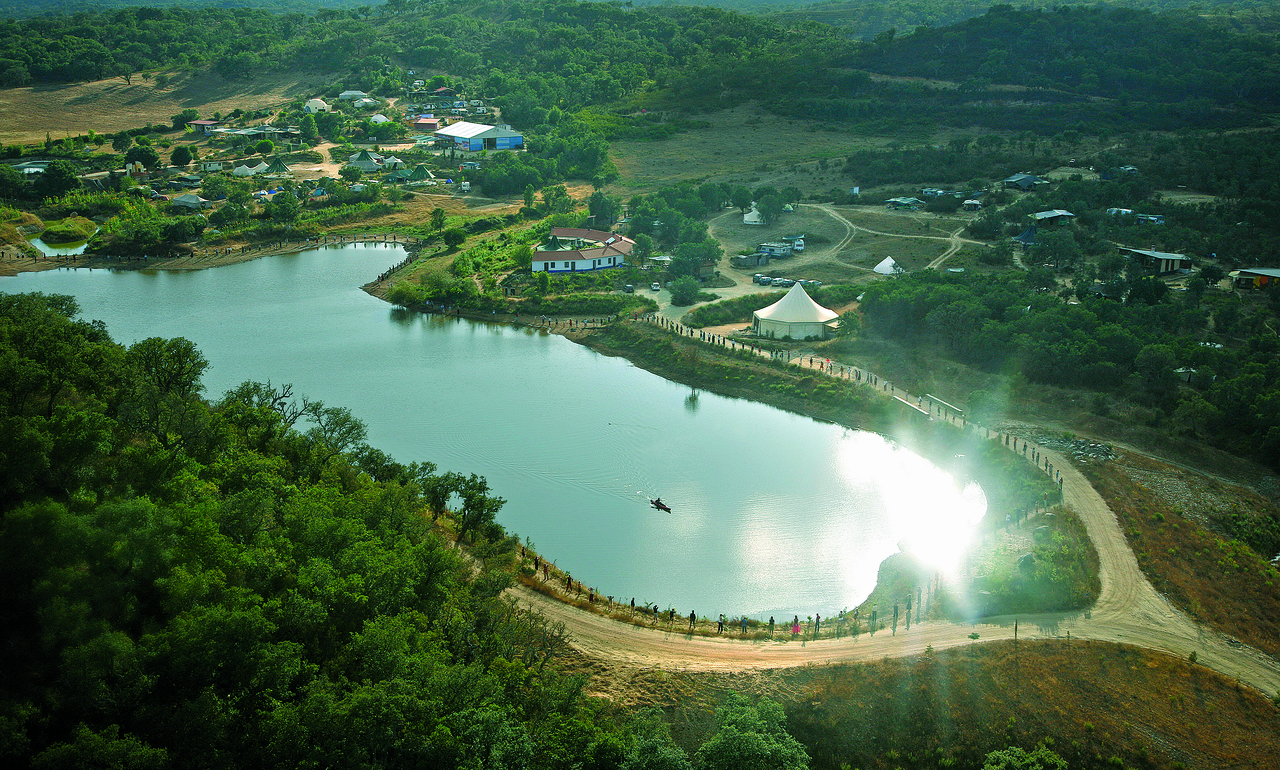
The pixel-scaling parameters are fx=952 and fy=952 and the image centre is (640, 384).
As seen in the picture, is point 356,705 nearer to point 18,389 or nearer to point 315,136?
point 18,389

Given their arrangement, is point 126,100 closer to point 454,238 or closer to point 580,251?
point 454,238

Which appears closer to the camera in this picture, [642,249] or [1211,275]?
[1211,275]

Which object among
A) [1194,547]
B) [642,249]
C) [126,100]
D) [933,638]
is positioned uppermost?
[126,100]

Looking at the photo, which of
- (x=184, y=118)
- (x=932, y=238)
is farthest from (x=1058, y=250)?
(x=184, y=118)

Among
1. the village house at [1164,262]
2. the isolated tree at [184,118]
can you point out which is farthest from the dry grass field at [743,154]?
the isolated tree at [184,118]

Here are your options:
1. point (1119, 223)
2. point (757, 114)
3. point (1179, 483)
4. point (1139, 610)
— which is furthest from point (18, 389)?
point (757, 114)

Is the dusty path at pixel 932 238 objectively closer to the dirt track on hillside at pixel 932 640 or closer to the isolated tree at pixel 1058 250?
the isolated tree at pixel 1058 250
